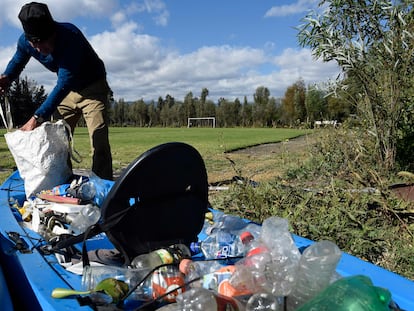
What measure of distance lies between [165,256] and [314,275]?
2.72ft

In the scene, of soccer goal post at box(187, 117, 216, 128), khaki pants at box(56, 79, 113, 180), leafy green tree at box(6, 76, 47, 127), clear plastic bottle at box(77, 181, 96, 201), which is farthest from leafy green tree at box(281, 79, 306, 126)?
clear plastic bottle at box(77, 181, 96, 201)

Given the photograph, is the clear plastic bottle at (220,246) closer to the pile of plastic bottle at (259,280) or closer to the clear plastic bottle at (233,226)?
the pile of plastic bottle at (259,280)

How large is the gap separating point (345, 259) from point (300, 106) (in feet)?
188

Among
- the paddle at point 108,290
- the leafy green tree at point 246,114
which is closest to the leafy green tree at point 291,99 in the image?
the leafy green tree at point 246,114

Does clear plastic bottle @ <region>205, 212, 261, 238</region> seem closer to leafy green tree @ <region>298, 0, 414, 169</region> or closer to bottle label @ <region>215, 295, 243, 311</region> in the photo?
bottle label @ <region>215, 295, 243, 311</region>

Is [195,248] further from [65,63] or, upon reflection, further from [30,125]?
[65,63]

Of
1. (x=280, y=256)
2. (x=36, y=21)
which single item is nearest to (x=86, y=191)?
(x=36, y=21)

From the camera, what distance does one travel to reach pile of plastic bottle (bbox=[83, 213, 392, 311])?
5.00ft

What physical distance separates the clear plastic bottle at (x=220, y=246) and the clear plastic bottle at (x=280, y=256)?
0.80 ft

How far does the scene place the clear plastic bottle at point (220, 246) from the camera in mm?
2521

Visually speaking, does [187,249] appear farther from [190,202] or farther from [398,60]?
[398,60]

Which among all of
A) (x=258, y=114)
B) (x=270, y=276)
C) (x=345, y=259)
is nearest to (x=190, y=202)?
(x=270, y=276)

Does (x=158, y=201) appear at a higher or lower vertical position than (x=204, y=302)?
higher

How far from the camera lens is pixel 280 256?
2.09 metres
